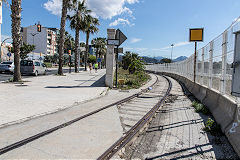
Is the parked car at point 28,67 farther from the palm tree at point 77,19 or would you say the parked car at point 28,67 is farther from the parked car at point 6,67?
the palm tree at point 77,19

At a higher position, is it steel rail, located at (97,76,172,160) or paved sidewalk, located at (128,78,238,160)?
steel rail, located at (97,76,172,160)

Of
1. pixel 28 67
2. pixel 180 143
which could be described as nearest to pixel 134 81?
pixel 28 67

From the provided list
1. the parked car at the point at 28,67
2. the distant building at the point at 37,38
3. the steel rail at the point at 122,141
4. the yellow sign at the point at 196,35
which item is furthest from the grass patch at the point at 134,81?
the distant building at the point at 37,38

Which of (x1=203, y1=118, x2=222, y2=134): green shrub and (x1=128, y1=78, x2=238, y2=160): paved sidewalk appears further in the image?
(x1=203, y1=118, x2=222, y2=134): green shrub

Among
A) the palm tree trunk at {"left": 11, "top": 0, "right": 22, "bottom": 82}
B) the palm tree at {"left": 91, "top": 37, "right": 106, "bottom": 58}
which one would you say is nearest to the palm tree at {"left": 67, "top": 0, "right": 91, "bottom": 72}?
the palm tree trunk at {"left": 11, "top": 0, "right": 22, "bottom": 82}

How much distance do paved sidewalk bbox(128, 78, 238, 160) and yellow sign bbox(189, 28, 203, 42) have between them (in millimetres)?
6642

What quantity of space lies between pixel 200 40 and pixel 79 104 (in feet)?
24.7

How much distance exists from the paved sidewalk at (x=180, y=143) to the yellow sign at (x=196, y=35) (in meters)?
6.64

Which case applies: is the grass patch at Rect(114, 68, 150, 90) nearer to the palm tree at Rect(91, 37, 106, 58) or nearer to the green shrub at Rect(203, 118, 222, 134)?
the green shrub at Rect(203, 118, 222, 134)

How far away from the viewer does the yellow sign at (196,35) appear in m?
11.0

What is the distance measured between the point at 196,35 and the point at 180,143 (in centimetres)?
855

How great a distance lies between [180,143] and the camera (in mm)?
3994

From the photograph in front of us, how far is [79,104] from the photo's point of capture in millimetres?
7754

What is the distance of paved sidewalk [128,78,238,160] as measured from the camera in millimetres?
3449
